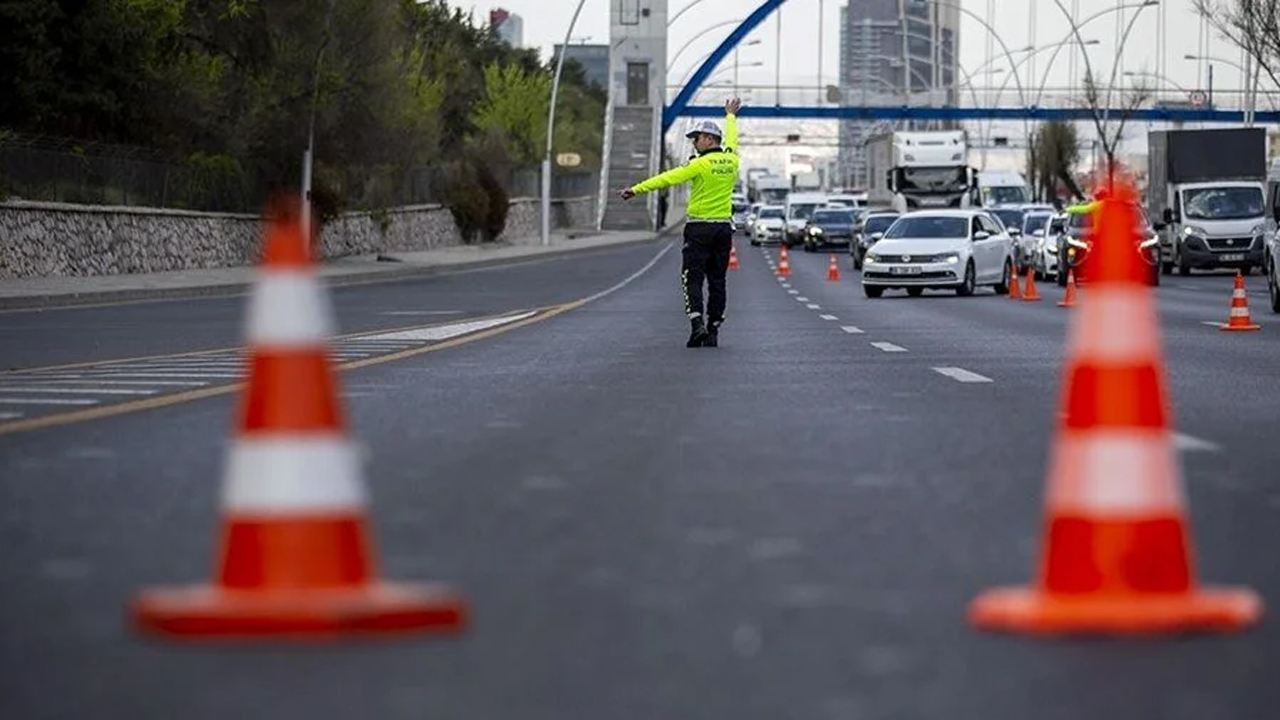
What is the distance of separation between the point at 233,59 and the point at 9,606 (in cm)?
5294

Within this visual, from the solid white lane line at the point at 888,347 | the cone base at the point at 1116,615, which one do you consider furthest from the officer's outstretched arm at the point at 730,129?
the cone base at the point at 1116,615

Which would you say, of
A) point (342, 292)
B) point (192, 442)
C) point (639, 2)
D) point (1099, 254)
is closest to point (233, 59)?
point (342, 292)

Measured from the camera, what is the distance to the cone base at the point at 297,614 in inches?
227

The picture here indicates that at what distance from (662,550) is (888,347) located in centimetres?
1397

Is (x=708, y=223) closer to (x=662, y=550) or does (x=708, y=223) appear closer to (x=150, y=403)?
(x=150, y=403)

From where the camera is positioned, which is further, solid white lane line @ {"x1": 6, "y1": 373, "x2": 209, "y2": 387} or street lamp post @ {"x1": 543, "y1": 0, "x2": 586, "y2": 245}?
street lamp post @ {"x1": 543, "y1": 0, "x2": 586, "y2": 245}

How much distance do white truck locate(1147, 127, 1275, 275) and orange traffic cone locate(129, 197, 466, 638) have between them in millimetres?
50147

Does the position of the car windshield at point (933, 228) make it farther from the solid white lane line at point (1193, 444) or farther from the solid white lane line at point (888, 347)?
the solid white lane line at point (1193, 444)

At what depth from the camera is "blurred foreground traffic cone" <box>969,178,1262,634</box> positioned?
19.5 ft

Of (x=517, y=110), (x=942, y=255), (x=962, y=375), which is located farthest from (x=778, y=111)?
(x=962, y=375)

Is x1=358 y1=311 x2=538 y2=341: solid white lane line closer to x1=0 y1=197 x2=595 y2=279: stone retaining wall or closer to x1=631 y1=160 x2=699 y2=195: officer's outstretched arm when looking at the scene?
x1=631 y1=160 x2=699 y2=195: officer's outstretched arm

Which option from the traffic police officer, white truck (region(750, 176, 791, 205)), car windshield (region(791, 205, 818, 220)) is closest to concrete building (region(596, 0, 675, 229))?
white truck (region(750, 176, 791, 205))

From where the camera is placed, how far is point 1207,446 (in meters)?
10.9

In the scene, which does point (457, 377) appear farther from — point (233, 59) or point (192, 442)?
point (233, 59)
